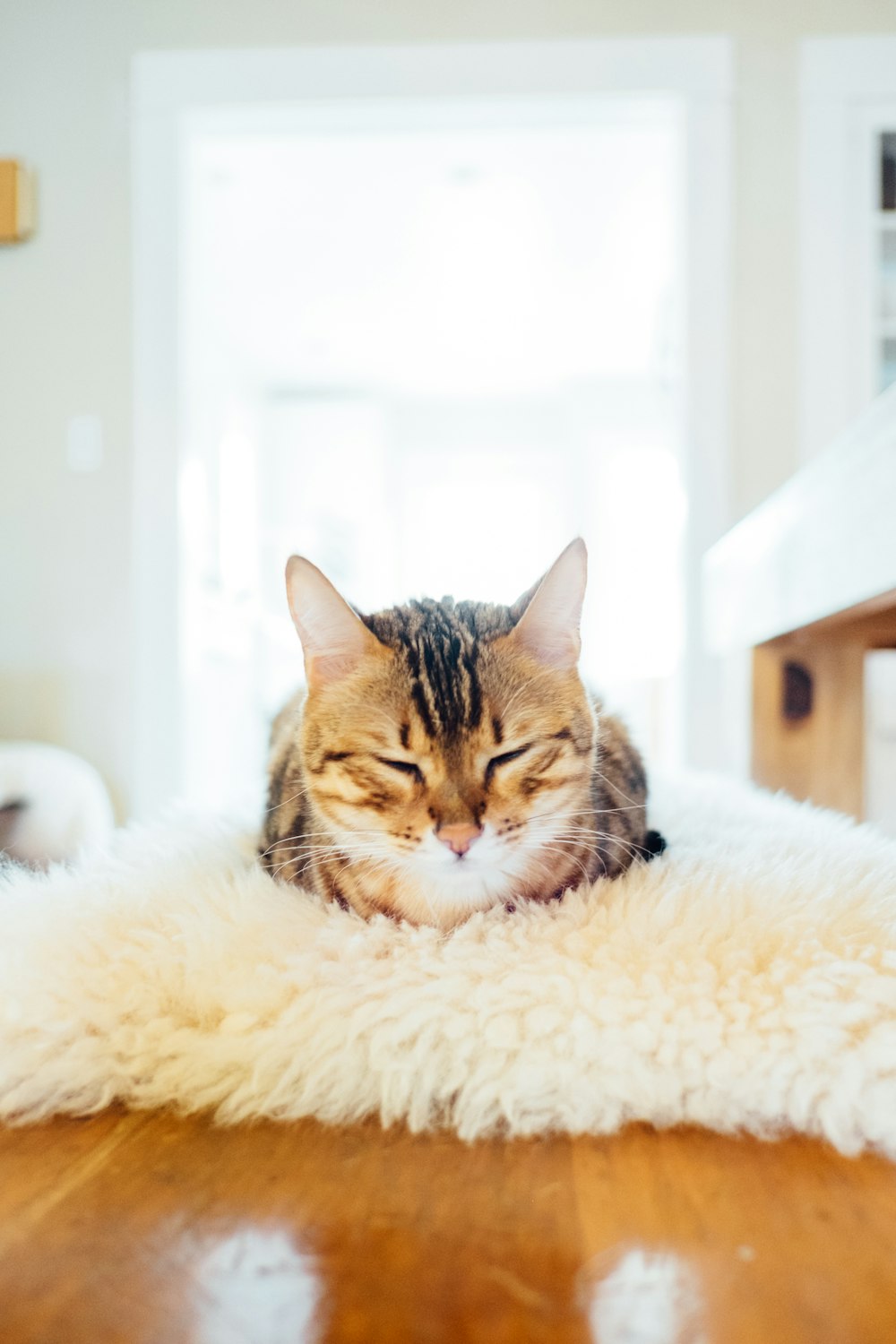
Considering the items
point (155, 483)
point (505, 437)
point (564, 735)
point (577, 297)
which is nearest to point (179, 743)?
point (155, 483)

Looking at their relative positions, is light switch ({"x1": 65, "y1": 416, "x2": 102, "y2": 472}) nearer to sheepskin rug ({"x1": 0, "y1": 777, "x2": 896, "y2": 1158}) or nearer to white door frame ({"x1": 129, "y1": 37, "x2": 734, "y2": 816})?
white door frame ({"x1": 129, "y1": 37, "x2": 734, "y2": 816})

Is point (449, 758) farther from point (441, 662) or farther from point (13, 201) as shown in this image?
point (13, 201)

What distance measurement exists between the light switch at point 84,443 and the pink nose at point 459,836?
2.14 meters

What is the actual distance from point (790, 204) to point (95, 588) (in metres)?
2.17

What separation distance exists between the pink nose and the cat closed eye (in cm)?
8

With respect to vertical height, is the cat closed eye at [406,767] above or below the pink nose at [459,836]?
above

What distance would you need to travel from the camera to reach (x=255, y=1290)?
1.51 feet

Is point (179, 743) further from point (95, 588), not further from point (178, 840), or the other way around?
point (178, 840)

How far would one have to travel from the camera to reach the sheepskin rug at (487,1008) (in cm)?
65

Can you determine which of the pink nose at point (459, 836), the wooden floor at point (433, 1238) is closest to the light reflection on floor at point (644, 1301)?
the wooden floor at point (433, 1238)

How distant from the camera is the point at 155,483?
255cm

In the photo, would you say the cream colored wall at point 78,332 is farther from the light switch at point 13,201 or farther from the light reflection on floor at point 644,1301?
the light reflection on floor at point 644,1301

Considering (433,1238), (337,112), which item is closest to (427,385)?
(337,112)

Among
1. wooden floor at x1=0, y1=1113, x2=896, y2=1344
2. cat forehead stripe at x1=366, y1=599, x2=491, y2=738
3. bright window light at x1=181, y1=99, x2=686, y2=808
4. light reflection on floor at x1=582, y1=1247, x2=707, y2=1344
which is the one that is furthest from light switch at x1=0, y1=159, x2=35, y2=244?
light reflection on floor at x1=582, y1=1247, x2=707, y2=1344
